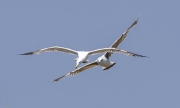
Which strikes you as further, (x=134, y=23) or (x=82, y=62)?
(x=134, y=23)

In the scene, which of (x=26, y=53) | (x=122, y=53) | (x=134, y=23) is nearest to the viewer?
(x=122, y=53)

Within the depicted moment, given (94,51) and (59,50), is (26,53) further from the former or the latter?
(94,51)

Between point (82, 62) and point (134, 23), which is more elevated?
point (134, 23)

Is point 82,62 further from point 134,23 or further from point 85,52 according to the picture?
point 134,23

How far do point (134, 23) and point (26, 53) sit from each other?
6168mm

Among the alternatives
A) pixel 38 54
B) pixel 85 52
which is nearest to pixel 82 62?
pixel 85 52

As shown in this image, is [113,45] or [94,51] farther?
[113,45]

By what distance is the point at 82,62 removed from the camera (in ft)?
96.5

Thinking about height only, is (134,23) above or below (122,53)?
above

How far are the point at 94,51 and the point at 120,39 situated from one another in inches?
123

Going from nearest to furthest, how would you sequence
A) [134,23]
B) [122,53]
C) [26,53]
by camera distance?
[122,53] → [26,53] → [134,23]

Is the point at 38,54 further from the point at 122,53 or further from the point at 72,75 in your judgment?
the point at 122,53

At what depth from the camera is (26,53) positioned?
31062 mm

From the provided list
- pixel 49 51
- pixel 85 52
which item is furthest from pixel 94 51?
pixel 49 51
